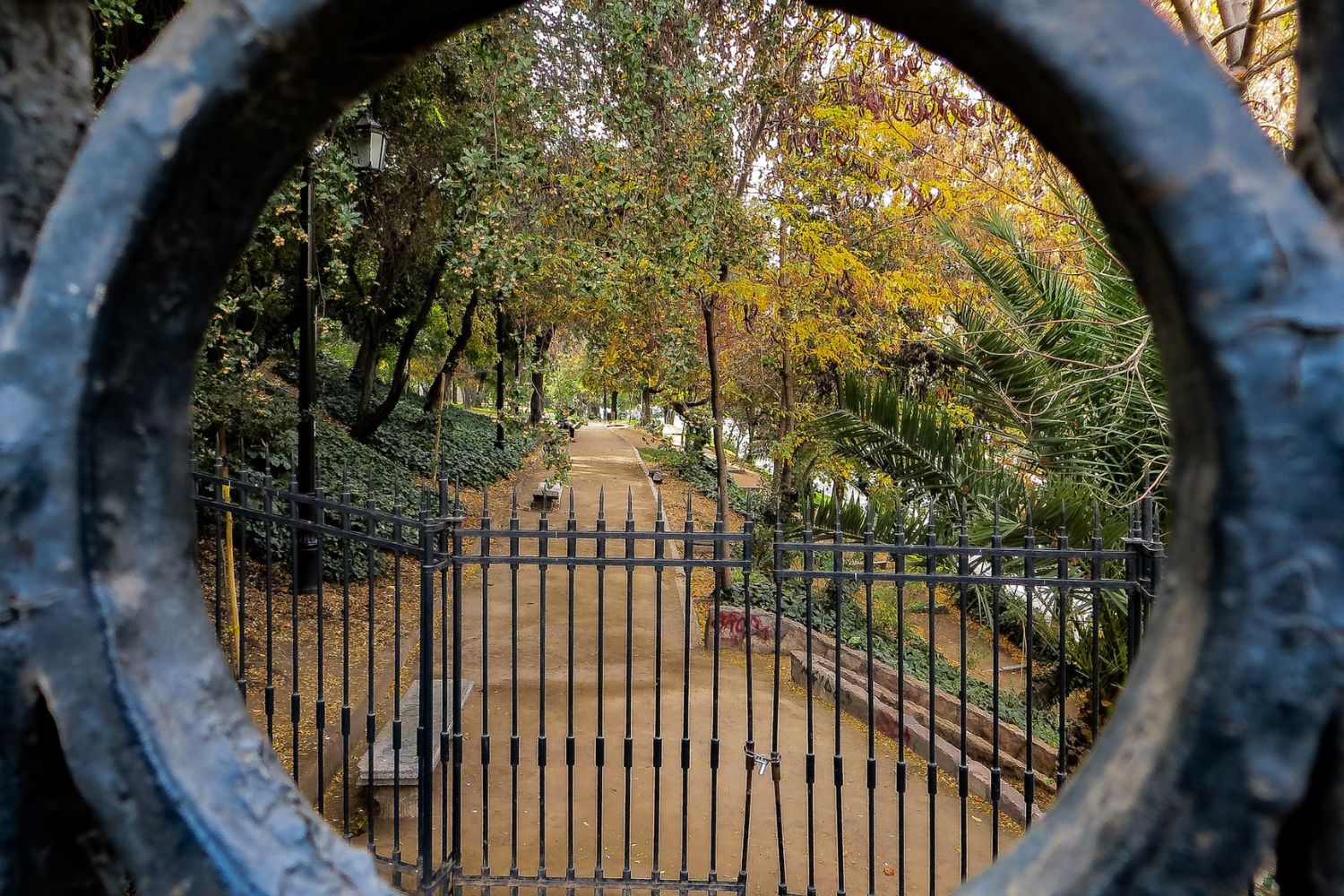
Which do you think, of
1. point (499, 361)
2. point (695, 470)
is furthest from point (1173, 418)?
point (499, 361)

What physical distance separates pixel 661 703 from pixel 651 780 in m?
0.77

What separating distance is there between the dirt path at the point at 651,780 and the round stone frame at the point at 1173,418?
2981 mm

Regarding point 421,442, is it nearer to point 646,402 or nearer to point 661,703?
point 661,703

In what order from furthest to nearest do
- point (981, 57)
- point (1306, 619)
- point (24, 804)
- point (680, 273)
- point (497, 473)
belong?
point (497, 473) → point (680, 273) → point (24, 804) → point (981, 57) → point (1306, 619)

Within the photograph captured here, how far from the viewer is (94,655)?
2.52 feet

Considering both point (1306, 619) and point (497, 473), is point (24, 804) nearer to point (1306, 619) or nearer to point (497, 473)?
point (1306, 619)

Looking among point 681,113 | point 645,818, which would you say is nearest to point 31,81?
point 645,818

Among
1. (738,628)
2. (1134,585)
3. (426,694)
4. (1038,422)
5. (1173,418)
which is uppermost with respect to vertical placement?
(1038,422)

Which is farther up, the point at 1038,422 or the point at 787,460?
the point at 1038,422

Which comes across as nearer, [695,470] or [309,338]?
[309,338]

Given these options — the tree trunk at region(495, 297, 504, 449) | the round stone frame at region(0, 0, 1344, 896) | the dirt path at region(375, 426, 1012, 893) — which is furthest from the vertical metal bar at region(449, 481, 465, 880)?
the tree trunk at region(495, 297, 504, 449)

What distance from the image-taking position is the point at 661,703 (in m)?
6.63

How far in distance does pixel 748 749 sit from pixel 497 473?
1642cm

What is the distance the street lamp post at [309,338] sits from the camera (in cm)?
732
